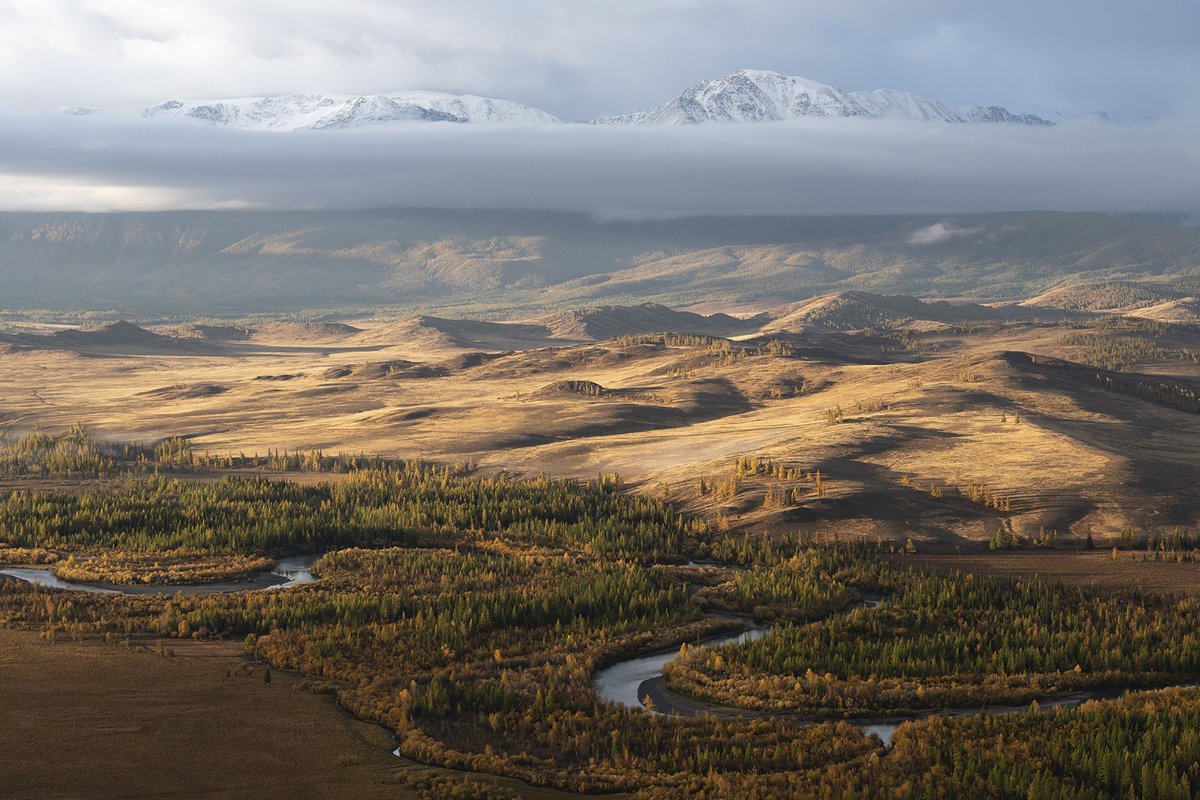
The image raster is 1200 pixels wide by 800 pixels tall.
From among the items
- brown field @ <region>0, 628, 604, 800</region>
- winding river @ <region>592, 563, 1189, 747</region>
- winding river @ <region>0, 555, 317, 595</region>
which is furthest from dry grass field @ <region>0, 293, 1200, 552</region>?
brown field @ <region>0, 628, 604, 800</region>

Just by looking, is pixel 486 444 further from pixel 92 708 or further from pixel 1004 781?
pixel 1004 781

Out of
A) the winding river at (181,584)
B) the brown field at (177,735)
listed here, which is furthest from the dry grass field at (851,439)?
the brown field at (177,735)

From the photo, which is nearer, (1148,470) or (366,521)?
(366,521)

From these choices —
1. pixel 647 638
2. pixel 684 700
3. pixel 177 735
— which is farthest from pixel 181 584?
pixel 684 700

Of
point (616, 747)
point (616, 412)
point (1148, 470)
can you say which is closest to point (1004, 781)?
point (616, 747)

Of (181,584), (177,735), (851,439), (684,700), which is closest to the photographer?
(177,735)

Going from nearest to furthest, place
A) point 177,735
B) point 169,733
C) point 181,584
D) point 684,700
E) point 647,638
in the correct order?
point 177,735
point 169,733
point 684,700
point 647,638
point 181,584

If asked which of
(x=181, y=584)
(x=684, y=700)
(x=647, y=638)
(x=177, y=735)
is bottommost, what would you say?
(x=181, y=584)

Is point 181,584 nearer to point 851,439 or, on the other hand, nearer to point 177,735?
point 177,735

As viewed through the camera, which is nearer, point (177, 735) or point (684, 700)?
point (177, 735)
